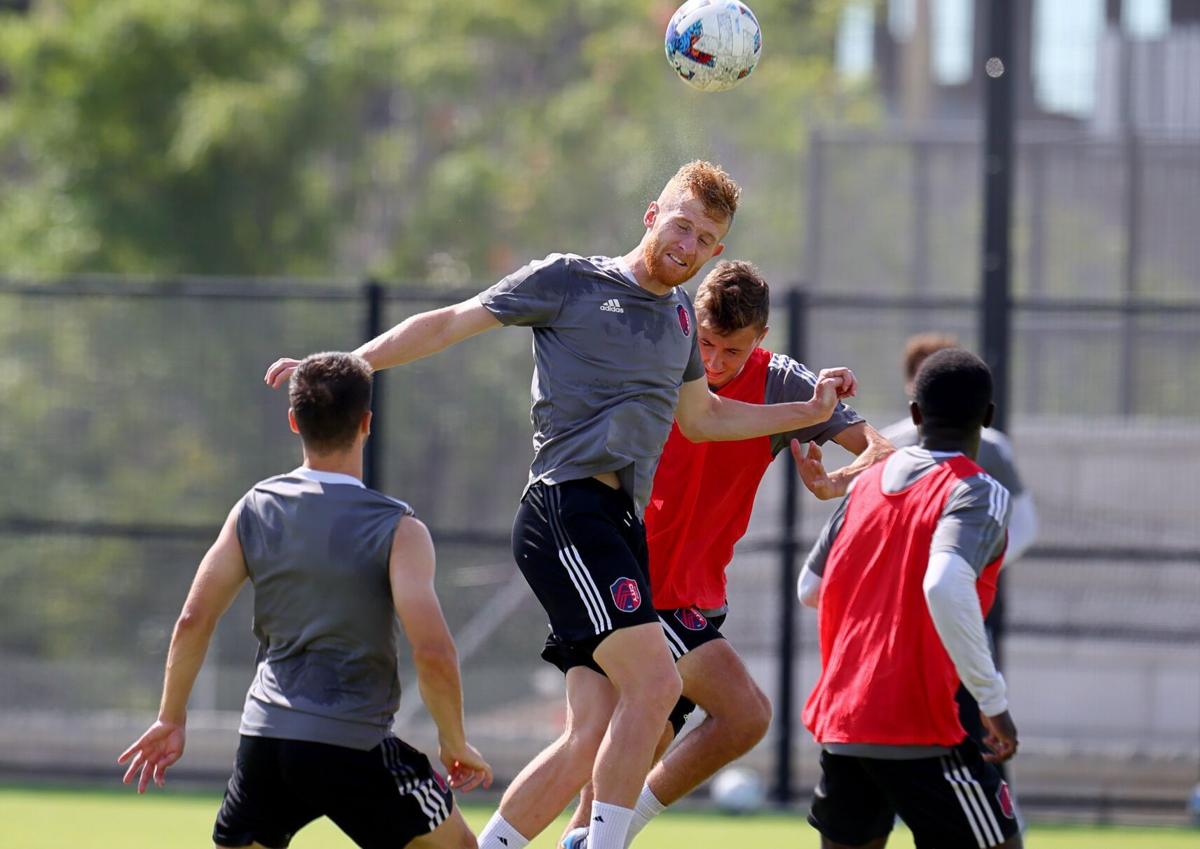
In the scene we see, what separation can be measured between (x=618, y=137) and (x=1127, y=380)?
10848mm

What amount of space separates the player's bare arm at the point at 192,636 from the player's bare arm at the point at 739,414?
5.36ft

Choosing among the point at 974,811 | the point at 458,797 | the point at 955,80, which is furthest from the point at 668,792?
the point at 955,80

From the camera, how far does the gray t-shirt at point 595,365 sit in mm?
5406

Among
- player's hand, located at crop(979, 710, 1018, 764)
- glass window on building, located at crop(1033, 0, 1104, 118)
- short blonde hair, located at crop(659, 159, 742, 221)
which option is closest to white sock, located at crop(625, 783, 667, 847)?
player's hand, located at crop(979, 710, 1018, 764)

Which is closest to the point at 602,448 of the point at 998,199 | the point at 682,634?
the point at 682,634

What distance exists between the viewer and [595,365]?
5.43 m

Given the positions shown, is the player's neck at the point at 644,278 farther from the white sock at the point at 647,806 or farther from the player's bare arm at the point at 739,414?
the white sock at the point at 647,806

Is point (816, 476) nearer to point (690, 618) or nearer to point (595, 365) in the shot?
point (690, 618)

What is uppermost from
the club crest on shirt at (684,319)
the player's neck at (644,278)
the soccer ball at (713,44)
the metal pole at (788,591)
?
the soccer ball at (713,44)

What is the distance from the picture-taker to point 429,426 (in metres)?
11.1

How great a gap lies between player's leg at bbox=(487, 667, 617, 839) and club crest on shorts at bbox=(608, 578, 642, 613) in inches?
16.2

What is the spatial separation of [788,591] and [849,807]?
5.26 m

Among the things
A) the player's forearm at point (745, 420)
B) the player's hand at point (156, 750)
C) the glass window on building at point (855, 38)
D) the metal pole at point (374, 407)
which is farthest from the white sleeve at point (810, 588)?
the glass window on building at point (855, 38)

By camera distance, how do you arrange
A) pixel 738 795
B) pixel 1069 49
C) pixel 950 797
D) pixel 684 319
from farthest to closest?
pixel 1069 49 → pixel 738 795 → pixel 684 319 → pixel 950 797
